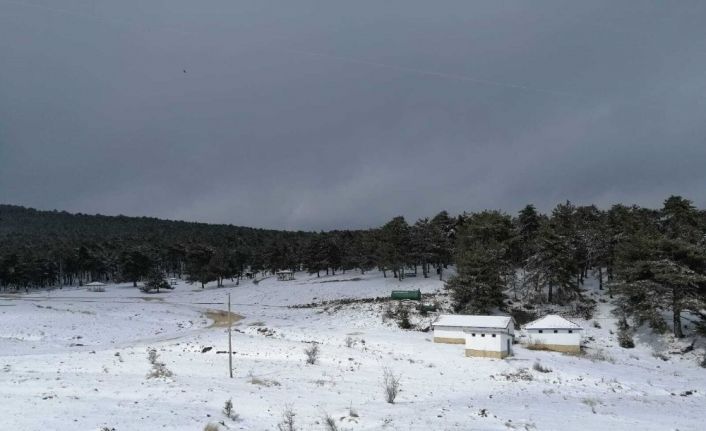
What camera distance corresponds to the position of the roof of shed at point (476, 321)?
46719 millimetres

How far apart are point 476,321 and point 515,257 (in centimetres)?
4246

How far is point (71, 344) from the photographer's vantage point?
48.0 meters

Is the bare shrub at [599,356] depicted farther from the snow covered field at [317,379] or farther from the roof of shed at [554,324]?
the roof of shed at [554,324]

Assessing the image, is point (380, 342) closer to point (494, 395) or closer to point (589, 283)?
point (494, 395)

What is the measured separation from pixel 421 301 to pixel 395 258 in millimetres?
21309

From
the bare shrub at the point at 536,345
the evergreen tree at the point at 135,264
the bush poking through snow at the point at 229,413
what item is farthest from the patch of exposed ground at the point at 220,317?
the evergreen tree at the point at 135,264

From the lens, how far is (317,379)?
31.2 m

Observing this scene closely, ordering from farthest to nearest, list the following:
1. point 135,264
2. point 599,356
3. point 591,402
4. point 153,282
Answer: point 135,264 → point 153,282 → point 599,356 → point 591,402

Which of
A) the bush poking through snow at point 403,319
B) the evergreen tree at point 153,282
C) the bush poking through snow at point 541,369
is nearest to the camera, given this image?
the bush poking through snow at point 541,369

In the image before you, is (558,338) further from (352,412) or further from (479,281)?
(352,412)

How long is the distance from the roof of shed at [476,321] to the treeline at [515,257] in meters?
10.9

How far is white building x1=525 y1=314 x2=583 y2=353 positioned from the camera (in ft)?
163

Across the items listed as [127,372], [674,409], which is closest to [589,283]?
[674,409]

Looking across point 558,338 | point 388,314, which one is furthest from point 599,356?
point 388,314
